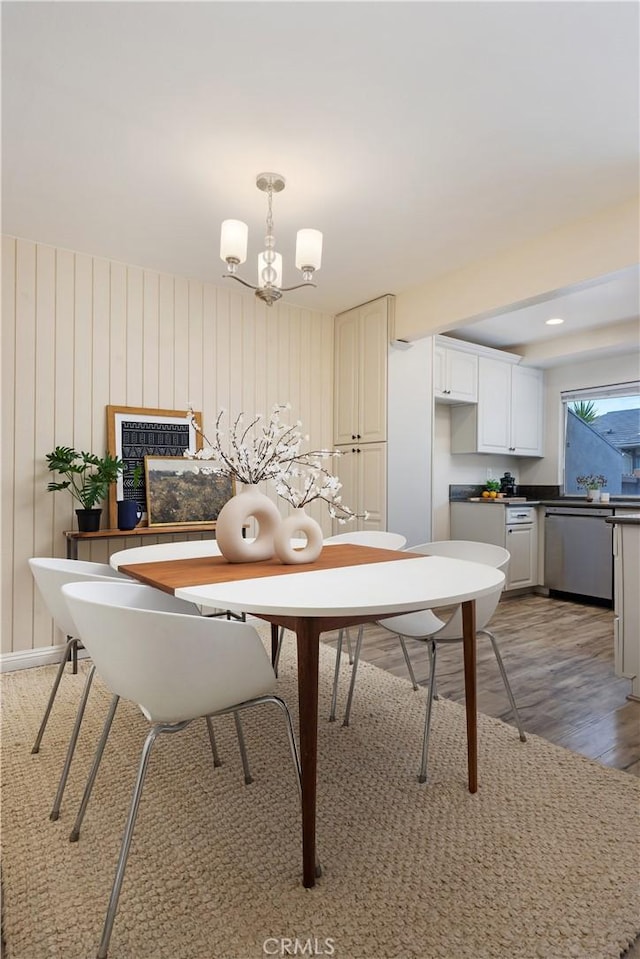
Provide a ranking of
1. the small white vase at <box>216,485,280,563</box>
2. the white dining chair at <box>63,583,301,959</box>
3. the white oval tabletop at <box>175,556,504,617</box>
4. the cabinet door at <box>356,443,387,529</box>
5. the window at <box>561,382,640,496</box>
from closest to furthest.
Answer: the white dining chair at <box>63,583,301,959</box> < the white oval tabletop at <box>175,556,504,617</box> < the small white vase at <box>216,485,280,563</box> < the cabinet door at <box>356,443,387,529</box> < the window at <box>561,382,640,496</box>

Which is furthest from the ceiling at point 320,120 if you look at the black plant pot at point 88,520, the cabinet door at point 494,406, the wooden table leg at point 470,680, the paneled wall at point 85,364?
the cabinet door at point 494,406

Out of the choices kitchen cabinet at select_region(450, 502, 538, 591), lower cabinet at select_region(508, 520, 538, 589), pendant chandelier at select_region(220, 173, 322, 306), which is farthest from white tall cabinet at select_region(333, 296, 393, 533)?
pendant chandelier at select_region(220, 173, 322, 306)

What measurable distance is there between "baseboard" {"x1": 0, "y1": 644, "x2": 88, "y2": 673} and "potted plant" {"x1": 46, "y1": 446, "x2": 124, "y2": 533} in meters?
0.76

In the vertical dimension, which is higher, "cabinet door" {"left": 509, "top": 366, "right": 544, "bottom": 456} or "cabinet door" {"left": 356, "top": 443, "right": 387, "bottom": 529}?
"cabinet door" {"left": 509, "top": 366, "right": 544, "bottom": 456}

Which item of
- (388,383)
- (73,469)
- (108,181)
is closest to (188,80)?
(108,181)

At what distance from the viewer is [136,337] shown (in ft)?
11.2

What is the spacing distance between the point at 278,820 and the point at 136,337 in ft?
9.48

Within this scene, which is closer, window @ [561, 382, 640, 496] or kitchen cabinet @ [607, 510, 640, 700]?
kitchen cabinet @ [607, 510, 640, 700]

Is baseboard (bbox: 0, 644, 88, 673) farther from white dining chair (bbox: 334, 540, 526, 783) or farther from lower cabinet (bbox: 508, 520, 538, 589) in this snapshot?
lower cabinet (bbox: 508, 520, 538, 589)

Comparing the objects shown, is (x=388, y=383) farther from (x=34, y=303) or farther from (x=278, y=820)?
(x=278, y=820)

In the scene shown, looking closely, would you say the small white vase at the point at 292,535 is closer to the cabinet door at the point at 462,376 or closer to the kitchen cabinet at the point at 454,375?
the kitchen cabinet at the point at 454,375

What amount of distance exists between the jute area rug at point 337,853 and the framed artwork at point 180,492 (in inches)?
58.4

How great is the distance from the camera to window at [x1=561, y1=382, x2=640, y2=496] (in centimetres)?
495

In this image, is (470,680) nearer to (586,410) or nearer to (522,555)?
(522,555)
